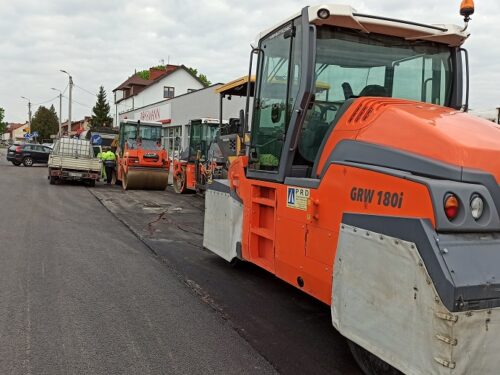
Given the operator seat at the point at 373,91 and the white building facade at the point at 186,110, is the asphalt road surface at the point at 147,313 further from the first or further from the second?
the white building facade at the point at 186,110

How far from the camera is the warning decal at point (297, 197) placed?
161 inches

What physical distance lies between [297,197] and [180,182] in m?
14.2

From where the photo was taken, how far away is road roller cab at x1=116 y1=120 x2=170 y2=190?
17.7 meters

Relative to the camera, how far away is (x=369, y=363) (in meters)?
3.44

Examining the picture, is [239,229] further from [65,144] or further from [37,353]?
[65,144]

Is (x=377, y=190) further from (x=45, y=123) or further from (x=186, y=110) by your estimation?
(x=45, y=123)

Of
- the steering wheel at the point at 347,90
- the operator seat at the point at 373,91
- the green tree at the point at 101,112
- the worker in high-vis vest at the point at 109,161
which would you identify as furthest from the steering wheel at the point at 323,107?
the green tree at the point at 101,112

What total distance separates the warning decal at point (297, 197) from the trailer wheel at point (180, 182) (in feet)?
44.2

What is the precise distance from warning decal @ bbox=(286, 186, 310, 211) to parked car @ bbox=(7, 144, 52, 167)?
1240 inches

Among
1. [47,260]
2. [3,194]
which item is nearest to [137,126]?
[3,194]

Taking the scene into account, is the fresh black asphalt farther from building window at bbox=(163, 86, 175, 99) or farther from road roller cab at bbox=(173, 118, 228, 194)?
building window at bbox=(163, 86, 175, 99)

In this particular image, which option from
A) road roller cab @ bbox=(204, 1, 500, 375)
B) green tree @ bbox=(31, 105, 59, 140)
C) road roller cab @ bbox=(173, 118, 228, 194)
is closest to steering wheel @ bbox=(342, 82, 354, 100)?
road roller cab @ bbox=(204, 1, 500, 375)

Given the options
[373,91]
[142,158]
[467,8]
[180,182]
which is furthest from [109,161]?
[467,8]

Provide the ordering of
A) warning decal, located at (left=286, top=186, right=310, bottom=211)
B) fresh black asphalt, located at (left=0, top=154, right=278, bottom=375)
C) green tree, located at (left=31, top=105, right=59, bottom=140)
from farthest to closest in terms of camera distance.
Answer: green tree, located at (left=31, top=105, right=59, bottom=140) < warning decal, located at (left=286, top=186, right=310, bottom=211) < fresh black asphalt, located at (left=0, top=154, right=278, bottom=375)
